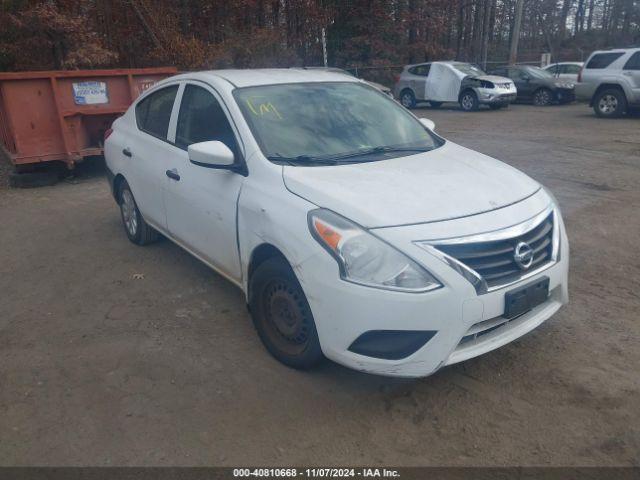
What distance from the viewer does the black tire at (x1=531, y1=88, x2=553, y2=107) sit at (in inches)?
767

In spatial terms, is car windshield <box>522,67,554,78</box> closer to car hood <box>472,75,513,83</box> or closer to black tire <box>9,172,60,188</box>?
car hood <box>472,75,513,83</box>

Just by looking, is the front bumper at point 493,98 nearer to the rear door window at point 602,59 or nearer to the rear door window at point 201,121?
the rear door window at point 602,59

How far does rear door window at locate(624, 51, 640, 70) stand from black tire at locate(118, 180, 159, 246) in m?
13.5

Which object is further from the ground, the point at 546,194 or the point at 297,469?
the point at 546,194

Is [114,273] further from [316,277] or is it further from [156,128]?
[316,277]

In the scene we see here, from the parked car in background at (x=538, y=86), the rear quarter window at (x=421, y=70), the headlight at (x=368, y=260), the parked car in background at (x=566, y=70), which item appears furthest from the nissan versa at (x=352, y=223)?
the parked car in background at (x=566, y=70)

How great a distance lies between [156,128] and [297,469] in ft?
11.1

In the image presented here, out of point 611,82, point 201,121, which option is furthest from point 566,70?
point 201,121

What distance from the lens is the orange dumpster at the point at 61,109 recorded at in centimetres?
827

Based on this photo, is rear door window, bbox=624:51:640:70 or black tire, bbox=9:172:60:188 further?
rear door window, bbox=624:51:640:70

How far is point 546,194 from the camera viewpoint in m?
3.66

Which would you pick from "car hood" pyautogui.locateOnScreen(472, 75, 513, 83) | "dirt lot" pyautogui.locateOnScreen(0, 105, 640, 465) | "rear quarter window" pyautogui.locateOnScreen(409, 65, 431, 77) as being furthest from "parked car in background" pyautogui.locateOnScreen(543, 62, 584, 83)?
"dirt lot" pyautogui.locateOnScreen(0, 105, 640, 465)

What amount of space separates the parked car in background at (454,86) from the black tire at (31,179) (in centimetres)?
1369

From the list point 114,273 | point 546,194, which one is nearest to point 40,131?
point 114,273
